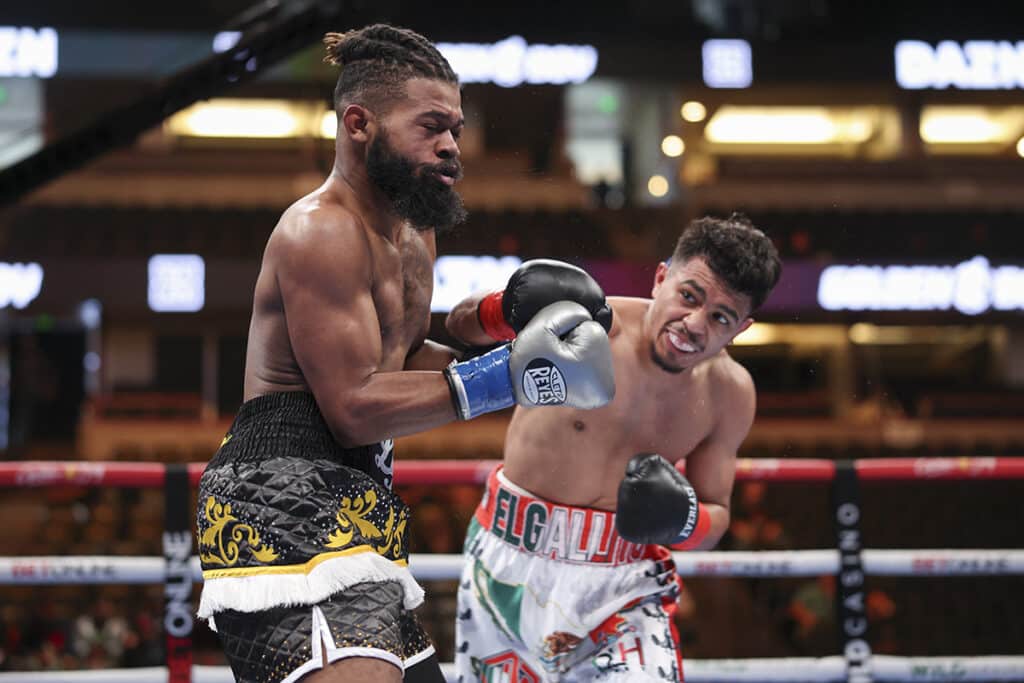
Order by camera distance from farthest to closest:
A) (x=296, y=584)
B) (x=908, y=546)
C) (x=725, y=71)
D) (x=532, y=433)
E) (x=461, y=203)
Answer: (x=725, y=71)
(x=908, y=546)
(x=532, y=433)
(x=461, y=203)
(x=296, y=584)

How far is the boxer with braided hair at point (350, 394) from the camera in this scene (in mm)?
1793

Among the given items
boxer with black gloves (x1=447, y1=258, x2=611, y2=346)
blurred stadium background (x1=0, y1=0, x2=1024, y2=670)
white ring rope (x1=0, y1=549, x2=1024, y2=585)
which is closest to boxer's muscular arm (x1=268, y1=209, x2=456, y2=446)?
boxer with black gloves (x1=447, y1=258, x2=611, y2=346)

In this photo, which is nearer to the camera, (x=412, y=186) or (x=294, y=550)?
(x=294, y=550)

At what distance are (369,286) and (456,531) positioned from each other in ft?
11.9

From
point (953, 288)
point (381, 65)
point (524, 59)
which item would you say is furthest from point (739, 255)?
point (953, 288)

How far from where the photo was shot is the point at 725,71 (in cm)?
780

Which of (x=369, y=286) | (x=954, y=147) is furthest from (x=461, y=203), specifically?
(x=954, y=147)

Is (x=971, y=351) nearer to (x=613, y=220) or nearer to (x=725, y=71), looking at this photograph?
(x=725, y=71)

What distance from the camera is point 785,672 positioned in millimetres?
3162

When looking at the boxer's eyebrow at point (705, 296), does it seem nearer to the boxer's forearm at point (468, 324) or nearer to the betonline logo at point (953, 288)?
the boxer's forearm at point (468, 324)

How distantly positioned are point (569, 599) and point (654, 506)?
0.35 metres

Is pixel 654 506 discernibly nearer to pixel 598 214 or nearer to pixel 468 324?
pixel 468 324

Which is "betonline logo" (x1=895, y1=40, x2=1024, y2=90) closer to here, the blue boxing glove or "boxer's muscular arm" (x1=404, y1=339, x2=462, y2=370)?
"boxer's muscular arm" (x1=404, y1=339, x2=462, y2=370)

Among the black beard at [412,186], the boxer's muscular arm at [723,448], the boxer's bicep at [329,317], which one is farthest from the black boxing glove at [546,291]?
the boxer's muscular arm at [723,448]
